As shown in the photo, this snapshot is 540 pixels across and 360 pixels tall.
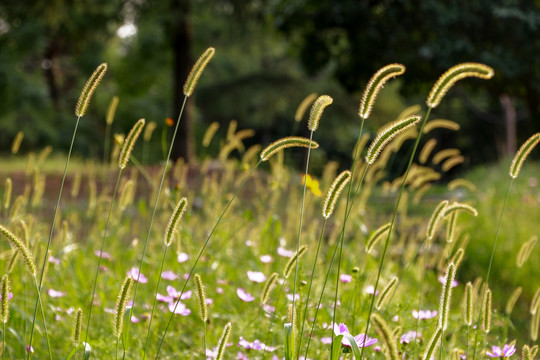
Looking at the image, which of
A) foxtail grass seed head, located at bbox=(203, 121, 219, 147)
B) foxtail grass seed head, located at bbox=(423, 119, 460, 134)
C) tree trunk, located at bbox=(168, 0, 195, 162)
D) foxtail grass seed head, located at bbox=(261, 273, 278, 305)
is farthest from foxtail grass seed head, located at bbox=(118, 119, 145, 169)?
tree trunk, located at bbox=(168, 0, 195, 162)

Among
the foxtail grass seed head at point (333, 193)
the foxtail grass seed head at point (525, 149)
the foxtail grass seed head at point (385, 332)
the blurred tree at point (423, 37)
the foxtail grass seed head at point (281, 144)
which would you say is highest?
the blurred tree at point (423, 37)

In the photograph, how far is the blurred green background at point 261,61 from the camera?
9047 millimetres

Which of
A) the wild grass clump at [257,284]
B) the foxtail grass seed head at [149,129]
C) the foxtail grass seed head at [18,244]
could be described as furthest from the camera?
the foxtail grass seed head at [149,129]

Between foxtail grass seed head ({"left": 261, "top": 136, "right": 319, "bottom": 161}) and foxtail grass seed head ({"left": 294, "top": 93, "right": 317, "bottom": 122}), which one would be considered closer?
foxtail grass seed head ({"left": 261, "top": 136, "right": 319, "bottom": 161})

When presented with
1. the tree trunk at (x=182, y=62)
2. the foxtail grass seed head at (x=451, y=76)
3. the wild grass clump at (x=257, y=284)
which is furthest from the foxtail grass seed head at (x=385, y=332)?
the tree trunk at (x=182, y=62)

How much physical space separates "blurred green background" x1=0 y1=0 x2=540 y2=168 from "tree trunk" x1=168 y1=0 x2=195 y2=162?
3 centimetres

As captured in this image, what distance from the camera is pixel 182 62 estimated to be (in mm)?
12023

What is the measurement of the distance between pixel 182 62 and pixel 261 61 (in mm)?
13021

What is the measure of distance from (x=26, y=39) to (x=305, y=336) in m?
17.5

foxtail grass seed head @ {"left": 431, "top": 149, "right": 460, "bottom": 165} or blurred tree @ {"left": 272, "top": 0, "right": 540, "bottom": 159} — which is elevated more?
blurred tree @ {"left": 272, "top": 0, "right": 540, "bottom": 159}

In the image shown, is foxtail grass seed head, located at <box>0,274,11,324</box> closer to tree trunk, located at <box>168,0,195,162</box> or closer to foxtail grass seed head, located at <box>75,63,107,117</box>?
foxtail grass seed head, located at <box>75,63,107,117</box>

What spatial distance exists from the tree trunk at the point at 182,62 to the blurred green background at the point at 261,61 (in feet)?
0.09

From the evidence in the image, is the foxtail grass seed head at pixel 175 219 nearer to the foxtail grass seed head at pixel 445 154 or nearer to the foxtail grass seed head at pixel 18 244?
the foxtail grass seed head at pixel 18 244

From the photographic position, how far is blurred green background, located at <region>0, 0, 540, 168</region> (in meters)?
9.05
